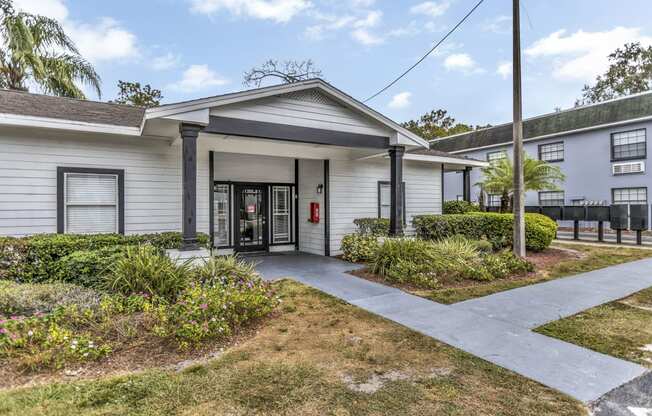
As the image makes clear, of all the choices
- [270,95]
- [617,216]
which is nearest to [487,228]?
[617,216]

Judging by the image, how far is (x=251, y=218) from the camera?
10336 millimetres

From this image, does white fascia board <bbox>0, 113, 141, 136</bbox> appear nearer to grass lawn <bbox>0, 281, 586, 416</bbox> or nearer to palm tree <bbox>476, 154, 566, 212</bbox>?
grass lawn <bbox>0, 281, 586, 416</bbox>

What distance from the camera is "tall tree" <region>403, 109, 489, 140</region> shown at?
33188 mm

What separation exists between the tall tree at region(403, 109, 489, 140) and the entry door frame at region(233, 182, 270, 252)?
2563cm

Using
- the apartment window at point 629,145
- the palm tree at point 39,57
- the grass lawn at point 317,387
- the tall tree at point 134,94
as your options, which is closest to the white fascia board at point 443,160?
the grass lawn at point 317,387

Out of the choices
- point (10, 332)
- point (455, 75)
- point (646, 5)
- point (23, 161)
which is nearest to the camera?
point (10, 332)

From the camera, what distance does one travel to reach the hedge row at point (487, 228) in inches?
399

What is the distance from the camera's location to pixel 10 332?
11.4ft

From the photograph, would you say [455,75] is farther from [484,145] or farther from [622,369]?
[622,369]

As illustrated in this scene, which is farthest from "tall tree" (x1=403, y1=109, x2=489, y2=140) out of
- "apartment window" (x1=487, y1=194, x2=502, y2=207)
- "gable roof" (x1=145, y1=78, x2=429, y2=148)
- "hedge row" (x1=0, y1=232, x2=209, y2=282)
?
"hedge row" (x1=0, y1=232, x2=209, y2=282)

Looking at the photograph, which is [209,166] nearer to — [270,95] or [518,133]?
[270,95]

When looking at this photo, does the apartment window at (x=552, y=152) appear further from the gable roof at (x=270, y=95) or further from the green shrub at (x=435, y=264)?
the green shrub at (x=435, y=264)

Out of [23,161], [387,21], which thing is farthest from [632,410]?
[387,21]

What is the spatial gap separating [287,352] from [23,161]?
6608mm
